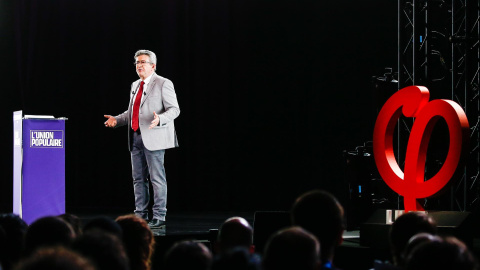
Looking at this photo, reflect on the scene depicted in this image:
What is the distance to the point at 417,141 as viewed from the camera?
4883 mm

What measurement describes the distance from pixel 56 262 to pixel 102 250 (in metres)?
0.52

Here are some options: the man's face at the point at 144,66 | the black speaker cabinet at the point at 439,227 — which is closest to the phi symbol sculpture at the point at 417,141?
the black speaker cabinet at the point at 439,227

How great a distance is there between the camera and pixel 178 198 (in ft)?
25.2

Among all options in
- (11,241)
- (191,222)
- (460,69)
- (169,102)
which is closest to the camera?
(11,241)

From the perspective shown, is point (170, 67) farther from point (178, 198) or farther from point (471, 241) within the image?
point (471, 241)

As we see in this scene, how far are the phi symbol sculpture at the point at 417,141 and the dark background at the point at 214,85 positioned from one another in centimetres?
188

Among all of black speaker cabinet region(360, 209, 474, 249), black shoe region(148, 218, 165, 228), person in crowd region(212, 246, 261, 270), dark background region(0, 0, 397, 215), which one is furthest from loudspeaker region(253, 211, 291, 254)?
dark background region(0, 0, 397, 215)

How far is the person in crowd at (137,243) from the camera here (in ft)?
7.53

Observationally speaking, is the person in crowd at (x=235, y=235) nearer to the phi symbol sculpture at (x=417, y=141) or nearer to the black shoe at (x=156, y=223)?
the phi symbol sculpture at (x=417, y=141)

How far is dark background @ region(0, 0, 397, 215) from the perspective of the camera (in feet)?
23.7

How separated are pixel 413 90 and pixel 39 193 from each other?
10.1 feet

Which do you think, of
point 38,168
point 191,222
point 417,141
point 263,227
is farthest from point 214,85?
point 263,227

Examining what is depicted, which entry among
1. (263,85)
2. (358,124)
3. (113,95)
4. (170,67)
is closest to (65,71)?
(113,95)

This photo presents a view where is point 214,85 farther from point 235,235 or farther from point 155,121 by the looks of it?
point 235,235
